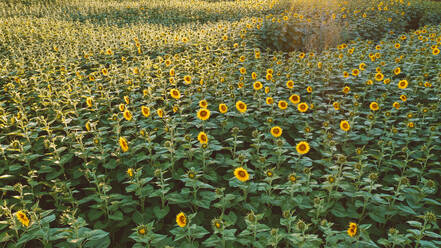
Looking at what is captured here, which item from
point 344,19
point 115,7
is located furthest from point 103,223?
point 115,7

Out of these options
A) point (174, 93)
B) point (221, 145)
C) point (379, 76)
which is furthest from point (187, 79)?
point (379, 76)

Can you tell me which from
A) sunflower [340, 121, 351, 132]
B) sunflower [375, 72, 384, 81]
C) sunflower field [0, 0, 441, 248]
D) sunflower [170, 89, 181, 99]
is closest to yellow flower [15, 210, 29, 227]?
sunflower field [0, 0, 441, 248]

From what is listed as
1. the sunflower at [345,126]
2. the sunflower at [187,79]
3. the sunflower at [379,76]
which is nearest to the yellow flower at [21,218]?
the sunflower at [187,79]

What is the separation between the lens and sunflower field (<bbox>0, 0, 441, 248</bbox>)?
2.19m

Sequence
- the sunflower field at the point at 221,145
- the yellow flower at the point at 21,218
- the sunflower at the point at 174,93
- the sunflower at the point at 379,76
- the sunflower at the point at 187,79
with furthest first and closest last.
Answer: the sunflower at the point at 379,76
the sunflower at the point at 187,79
the sunflower at the point at 174,93
the sunflower field at the point at 221,145
the yellow flower at the point at 21,218

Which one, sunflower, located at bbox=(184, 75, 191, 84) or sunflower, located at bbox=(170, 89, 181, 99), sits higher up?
sunflower, located at bbox=(184, 75, 191, 84)

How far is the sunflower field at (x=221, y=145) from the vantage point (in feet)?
7.17

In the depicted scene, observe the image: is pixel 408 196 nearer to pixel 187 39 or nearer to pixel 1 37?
pixel 187 39

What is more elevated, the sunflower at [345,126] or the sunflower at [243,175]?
the sunflower at [345,126]

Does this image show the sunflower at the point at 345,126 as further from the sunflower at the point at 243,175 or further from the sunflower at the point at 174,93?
the sunflower at the point at 174,93

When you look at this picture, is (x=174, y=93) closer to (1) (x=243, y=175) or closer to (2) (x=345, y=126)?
(1) (x=243, y=175)

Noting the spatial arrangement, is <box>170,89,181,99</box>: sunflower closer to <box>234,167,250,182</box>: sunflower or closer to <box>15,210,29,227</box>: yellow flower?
<box>234,167,250,182</box>: sunflower

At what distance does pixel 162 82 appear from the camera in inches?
159

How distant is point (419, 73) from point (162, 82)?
4.01 m
